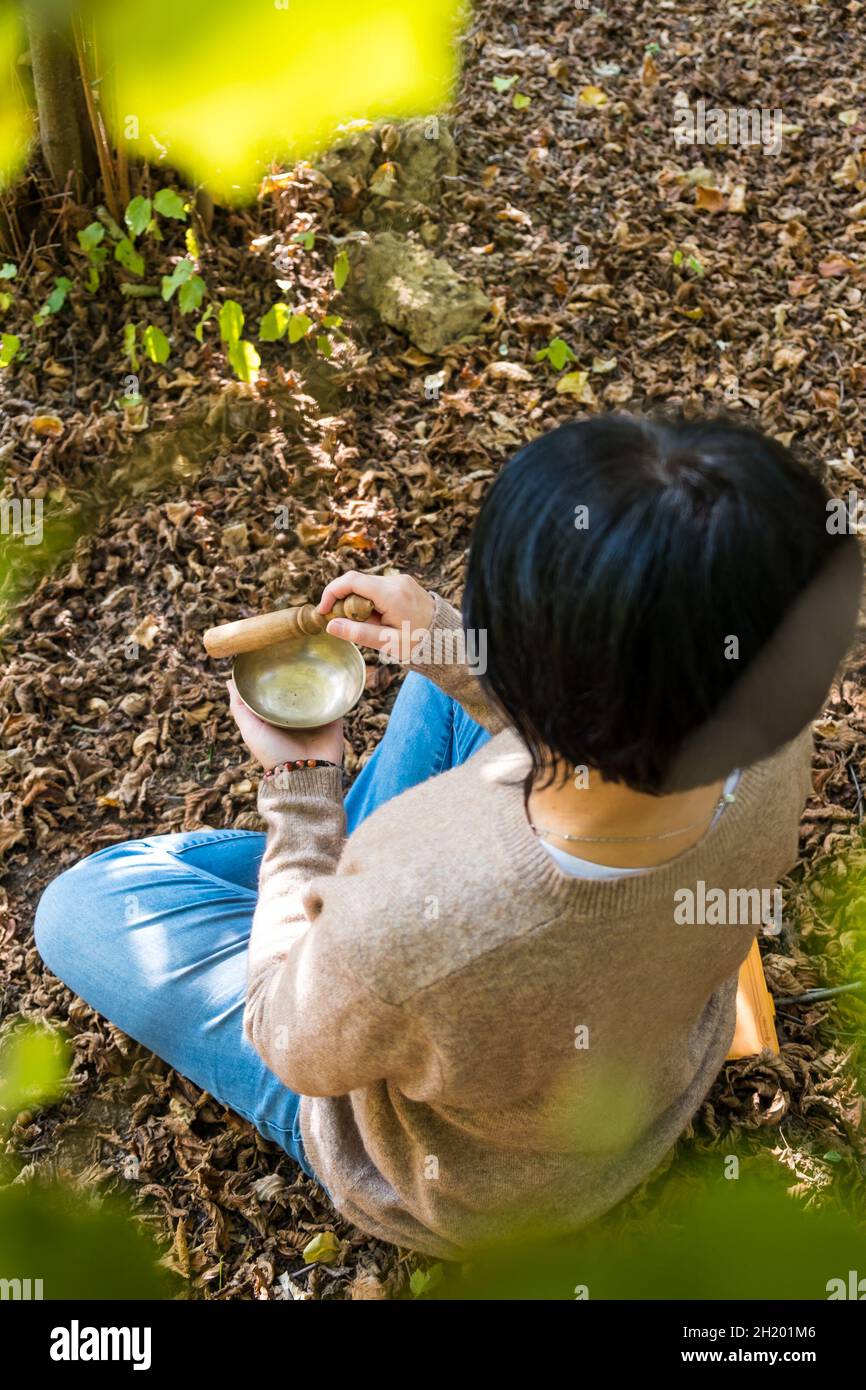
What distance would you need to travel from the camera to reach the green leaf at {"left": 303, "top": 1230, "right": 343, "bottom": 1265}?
2.23 meters

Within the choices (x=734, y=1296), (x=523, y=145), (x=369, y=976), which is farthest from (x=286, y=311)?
(x=734, y=1296)

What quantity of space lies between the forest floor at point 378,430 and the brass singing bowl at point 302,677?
0.65m

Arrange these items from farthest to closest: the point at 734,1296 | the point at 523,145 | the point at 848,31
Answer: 1. the point at 848,31
2. the point at 523,145
3. the point at 734,1296

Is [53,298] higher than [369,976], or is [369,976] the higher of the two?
[53,298]

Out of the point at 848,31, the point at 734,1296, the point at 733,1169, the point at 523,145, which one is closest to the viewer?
the point at 734,1296

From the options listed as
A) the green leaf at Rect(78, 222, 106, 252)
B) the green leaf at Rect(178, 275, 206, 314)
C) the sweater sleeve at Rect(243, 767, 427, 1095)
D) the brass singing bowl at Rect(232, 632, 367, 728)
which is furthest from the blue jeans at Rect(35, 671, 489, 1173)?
the green leaf at Rect(78, 222, 106, 252)

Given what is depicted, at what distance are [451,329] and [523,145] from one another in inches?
37.0

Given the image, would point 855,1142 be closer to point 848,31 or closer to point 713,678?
point 713,678

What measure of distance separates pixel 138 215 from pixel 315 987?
8.36 feet

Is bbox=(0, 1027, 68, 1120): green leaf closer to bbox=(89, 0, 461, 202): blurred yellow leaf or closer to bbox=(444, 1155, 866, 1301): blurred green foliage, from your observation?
bbox=(444, 1155, 866, 1301): blurred green foliage

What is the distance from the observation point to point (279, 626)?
2.07 meters

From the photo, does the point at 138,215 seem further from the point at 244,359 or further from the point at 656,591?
the point at 656,591

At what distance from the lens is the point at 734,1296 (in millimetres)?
1725

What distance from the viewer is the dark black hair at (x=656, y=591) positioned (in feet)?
3.36
